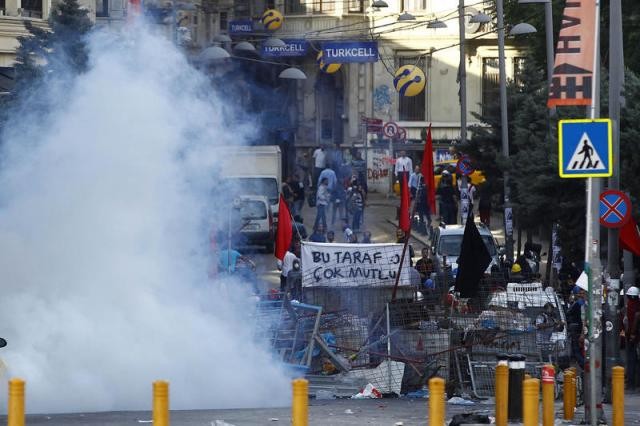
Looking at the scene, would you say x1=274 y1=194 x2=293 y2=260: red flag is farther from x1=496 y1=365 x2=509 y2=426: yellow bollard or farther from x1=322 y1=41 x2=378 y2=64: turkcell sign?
x1=322 y1=41 x2=378 y2=64: turkcell sign

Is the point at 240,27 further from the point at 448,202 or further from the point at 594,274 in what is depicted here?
the point at 594,274

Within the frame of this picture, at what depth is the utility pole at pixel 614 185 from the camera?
1784 centimetres

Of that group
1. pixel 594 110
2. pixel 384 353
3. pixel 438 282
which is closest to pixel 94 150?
pixel 384 353

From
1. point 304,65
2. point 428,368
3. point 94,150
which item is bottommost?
point 428,368

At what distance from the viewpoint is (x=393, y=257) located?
76.7 ft

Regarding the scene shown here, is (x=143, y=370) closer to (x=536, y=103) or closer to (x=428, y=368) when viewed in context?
(x=428, y=368)

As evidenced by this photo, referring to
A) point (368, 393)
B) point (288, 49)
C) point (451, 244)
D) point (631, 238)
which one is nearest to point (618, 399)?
point (368, 393)

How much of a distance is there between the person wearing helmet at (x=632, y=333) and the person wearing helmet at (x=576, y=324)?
0.66 meters

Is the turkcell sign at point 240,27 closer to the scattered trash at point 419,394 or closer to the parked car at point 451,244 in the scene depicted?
the parked car at point 451,244

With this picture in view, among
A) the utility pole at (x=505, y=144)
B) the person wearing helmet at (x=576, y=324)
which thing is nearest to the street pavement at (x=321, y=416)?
the person wearing helmet at (x=576, y=324)

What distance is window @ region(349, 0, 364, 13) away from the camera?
58.8 metres

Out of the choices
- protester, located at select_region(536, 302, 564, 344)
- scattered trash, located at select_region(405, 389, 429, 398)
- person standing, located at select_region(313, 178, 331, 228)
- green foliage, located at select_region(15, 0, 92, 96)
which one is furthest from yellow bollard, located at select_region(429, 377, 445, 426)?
person standing, located at select_region(313, 178, 331, 228)

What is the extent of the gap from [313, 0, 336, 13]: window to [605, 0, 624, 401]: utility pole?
39.7 meters

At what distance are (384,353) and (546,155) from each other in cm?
879
